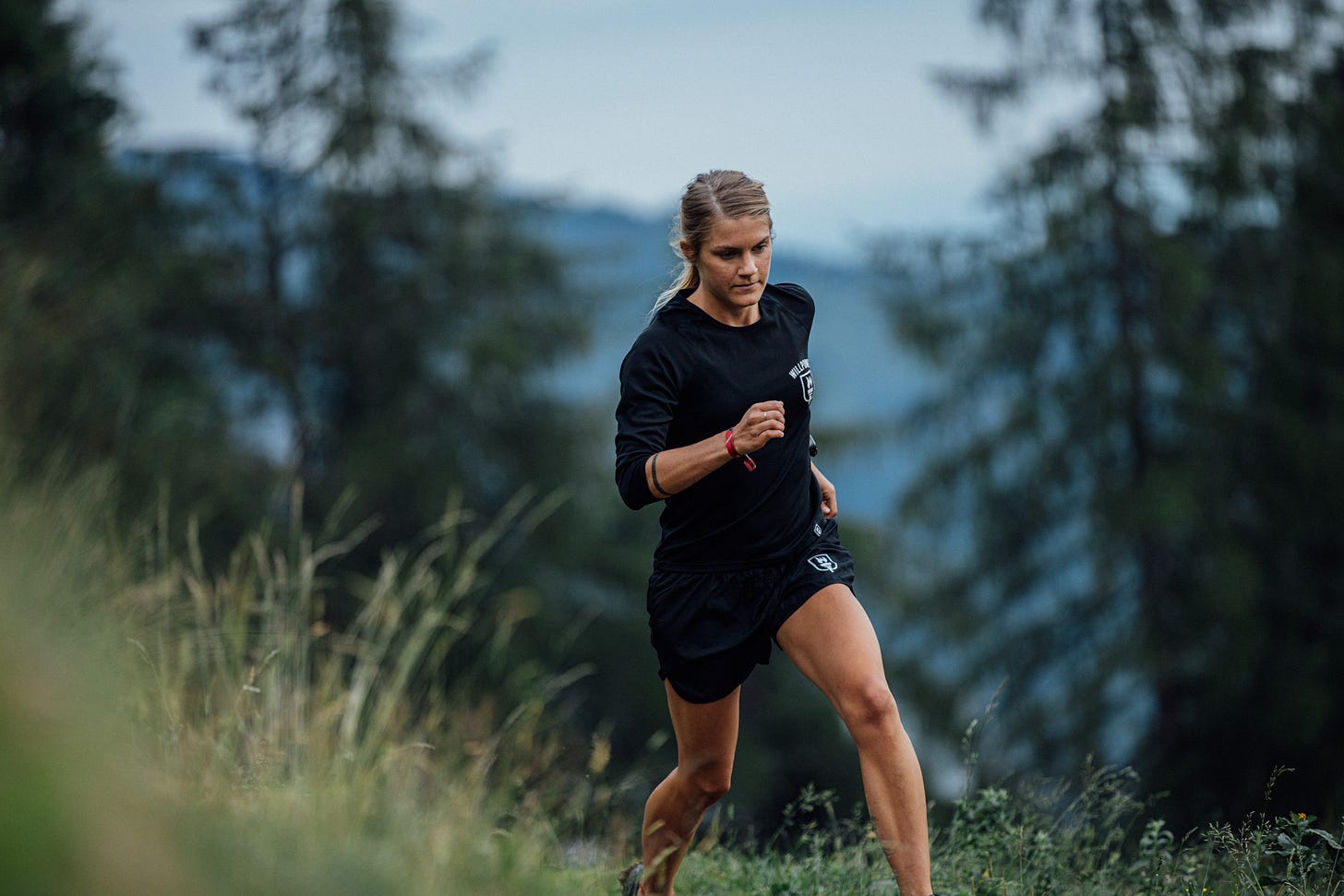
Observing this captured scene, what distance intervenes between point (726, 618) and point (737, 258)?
3.31ft

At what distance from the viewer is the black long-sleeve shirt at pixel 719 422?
11.7 ft

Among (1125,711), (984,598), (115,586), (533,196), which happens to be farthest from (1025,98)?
(115,586)

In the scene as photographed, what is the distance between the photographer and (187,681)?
462 centimetres

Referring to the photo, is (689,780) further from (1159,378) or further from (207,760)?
(1159,378)

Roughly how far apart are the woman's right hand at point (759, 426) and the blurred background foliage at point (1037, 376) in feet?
31.8

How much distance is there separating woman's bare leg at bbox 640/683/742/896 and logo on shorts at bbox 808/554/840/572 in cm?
43

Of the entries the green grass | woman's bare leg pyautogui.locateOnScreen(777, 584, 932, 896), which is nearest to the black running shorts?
woman's bare leg pyautogui.locateOnScreen(777, 584, 932, 896)

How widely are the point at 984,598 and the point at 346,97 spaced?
531 inches

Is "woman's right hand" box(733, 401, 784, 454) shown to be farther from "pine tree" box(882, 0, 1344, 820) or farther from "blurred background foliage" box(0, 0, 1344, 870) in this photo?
"pine tree" box(882, 0, 1344, 820)

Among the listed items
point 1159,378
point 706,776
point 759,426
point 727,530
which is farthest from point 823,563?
Result: point 1159,378

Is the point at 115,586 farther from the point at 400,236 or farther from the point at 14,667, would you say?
the point at 400,236

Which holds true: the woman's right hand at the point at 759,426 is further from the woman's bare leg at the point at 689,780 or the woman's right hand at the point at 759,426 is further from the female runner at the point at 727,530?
the woman's bare leg at the point at 689,780

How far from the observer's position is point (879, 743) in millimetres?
3400

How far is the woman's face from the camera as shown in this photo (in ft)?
11.8
